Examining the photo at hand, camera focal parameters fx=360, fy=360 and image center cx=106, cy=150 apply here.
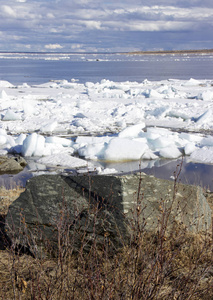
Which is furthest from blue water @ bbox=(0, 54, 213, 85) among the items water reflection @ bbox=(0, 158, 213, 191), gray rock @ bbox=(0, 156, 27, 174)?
water reflection @ bbox=(0, 158, 213, 191)

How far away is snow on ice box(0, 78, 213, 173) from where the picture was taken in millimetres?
11062

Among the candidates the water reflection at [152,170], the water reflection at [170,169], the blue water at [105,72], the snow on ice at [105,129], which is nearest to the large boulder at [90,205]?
the water reflection at [152,170]

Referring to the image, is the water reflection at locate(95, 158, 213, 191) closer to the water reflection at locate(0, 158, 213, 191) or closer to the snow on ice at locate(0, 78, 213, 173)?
the water reflection at locate(0, 158, 213, 191)

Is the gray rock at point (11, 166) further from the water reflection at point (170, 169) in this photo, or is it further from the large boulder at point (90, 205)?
the large boulder at point (90, 205)

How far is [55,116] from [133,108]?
4.11 m

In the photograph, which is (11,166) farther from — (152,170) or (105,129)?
(105,129)

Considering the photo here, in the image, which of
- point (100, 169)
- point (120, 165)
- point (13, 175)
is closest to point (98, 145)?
point (120, 165)

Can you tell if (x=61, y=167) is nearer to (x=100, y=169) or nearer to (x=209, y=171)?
(x=100, y=169)

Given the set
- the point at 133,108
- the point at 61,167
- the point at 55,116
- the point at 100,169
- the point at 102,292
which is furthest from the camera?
the point at 133,108

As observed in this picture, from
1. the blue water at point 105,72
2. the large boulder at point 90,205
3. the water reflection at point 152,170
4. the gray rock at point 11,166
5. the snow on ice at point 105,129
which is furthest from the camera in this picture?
the blue water at point 105,72

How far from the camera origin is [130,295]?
2156mm

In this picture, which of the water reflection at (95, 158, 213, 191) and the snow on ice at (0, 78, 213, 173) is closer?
the water reflection at (95, 158, 213, 191)

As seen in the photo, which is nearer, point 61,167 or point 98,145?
point 61,167

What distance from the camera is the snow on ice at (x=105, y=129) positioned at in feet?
36.3
